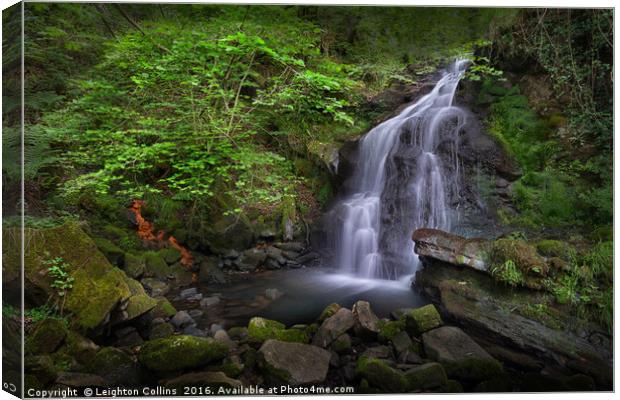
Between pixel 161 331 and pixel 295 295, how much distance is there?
1.50 metres

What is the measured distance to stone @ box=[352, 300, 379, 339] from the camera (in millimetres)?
3508

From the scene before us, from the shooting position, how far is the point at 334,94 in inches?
147

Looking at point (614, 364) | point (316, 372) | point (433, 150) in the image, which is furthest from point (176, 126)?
point (614, 364)

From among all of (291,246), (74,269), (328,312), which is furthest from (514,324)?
(74,269)

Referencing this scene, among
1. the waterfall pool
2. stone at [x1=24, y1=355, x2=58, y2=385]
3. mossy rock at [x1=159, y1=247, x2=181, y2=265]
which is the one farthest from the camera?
mossy rock at [x1=159, y1=247, x2=181, y2=265]

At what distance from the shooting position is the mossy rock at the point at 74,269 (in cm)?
310

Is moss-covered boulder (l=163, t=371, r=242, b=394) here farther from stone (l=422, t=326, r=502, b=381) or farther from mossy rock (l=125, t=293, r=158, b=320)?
stone (l=422, t=326, r=502, b=381)

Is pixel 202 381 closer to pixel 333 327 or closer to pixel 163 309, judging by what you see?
pixel 163 309

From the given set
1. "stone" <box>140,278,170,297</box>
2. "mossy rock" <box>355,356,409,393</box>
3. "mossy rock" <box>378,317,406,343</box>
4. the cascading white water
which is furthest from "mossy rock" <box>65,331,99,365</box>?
the cascading white water

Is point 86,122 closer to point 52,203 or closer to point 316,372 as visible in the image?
point 52,203

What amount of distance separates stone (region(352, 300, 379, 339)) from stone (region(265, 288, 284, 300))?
3.10ft

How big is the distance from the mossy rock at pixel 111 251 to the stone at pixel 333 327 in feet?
7.71

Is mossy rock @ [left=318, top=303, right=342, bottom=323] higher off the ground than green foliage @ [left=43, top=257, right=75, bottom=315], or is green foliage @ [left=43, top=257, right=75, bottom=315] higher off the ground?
green foliage @ [left=43, top=257, right=75, bottom=315]

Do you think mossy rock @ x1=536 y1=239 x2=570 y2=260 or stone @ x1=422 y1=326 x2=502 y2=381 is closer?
stone @ x1=422 y1=326 x2=502 y2=381
